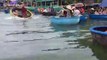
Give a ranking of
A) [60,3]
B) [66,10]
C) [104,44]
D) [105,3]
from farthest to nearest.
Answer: [60,3] → [66,10] → [105,3] → [104,44]

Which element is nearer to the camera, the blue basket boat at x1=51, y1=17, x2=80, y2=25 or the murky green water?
the murky green water

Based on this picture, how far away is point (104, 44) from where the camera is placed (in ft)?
53.0

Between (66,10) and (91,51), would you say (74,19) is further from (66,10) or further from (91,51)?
(91,51)

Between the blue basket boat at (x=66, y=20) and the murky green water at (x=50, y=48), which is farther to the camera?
the blue basket boat at (x=66, y=20)

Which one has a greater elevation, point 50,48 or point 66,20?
point 50,48

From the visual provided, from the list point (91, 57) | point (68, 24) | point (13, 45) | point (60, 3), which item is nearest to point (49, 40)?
point (13, 45)

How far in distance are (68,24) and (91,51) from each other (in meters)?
13.7

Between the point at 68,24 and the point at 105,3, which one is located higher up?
the point at 105,3

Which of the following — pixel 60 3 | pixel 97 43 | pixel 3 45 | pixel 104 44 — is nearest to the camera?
pixel 104 44

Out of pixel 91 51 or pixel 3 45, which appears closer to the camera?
pixel 91 51

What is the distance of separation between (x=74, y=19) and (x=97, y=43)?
12.7 metres

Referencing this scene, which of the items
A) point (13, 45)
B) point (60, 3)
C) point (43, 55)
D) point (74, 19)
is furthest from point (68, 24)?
point (60, 3)

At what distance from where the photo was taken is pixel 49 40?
65.8 ft

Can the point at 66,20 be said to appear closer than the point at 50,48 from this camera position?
No
